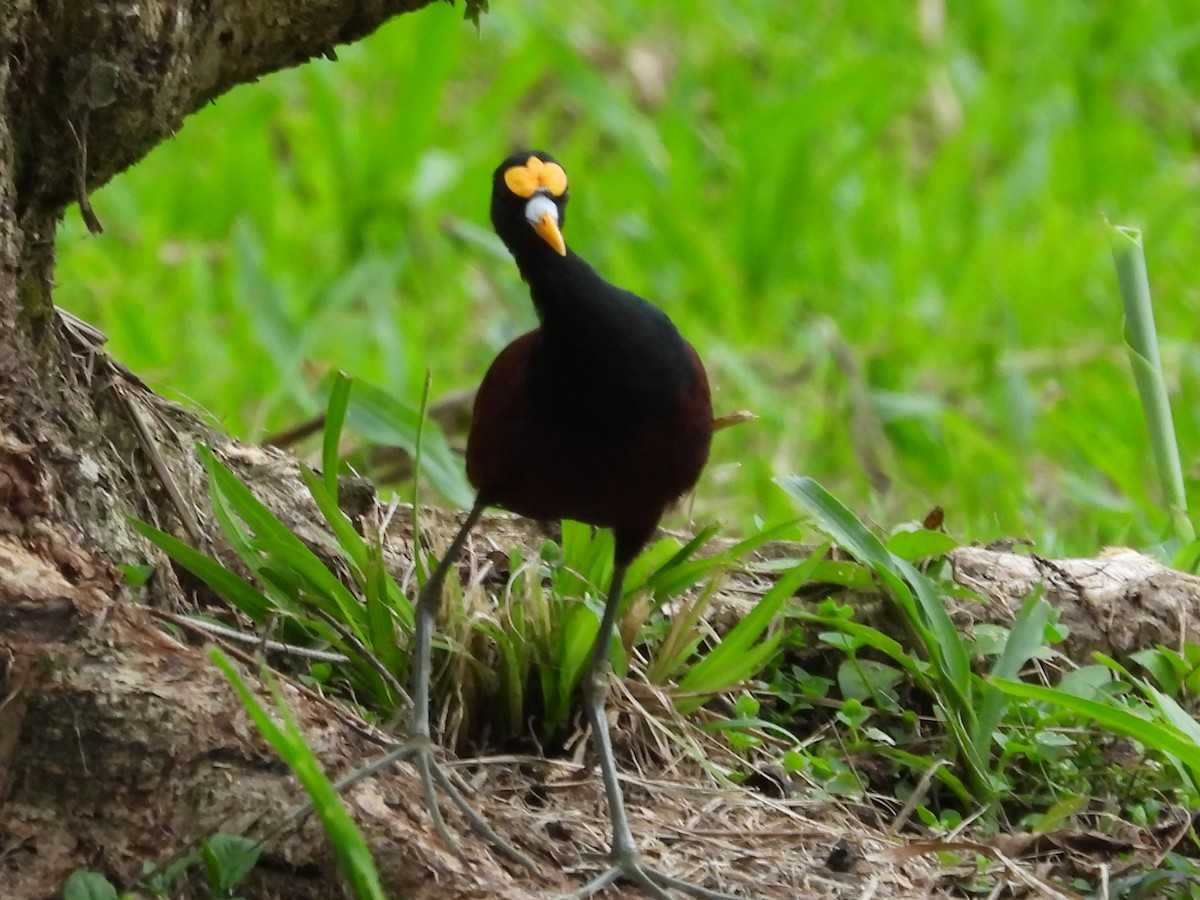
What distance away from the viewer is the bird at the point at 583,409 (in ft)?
8.75

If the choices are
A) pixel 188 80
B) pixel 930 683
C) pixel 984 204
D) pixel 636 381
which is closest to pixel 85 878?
pixel 636 381

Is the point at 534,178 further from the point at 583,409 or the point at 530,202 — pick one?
the point at 583,409

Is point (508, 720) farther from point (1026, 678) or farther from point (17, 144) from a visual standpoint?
point (17, 144)

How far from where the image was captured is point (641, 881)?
2.40 meters

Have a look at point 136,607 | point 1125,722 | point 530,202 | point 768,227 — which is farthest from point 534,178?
point 768,227

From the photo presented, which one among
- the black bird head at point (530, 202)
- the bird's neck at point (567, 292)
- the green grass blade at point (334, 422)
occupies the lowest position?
the green grass blade at point (334, 422)

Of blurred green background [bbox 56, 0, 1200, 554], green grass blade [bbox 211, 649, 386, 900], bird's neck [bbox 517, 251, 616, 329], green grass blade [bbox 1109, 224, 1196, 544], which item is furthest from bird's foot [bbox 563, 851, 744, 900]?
blurred green background [bbox 56, 0, 1200, 554]

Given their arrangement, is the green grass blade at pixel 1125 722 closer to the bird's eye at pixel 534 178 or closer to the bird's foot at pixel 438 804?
the bird's foot at pixel 438 804

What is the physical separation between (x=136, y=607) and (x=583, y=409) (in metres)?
0.75

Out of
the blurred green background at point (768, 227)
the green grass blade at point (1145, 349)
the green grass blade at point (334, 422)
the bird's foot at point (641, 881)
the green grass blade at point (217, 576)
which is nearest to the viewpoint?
the bird's foot at point (641, 881)

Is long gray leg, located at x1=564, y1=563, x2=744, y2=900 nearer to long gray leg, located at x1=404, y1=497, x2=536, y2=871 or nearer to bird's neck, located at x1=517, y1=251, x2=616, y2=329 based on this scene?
long gray leg, located at x1=404, y1=497, x2=536, y2=871

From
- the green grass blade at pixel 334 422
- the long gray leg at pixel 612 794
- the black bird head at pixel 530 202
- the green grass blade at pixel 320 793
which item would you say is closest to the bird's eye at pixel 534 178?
the black bird head at pixel 530 202

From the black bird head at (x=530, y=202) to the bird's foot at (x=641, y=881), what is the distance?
95 centimetres

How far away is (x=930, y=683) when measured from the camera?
295 cm
